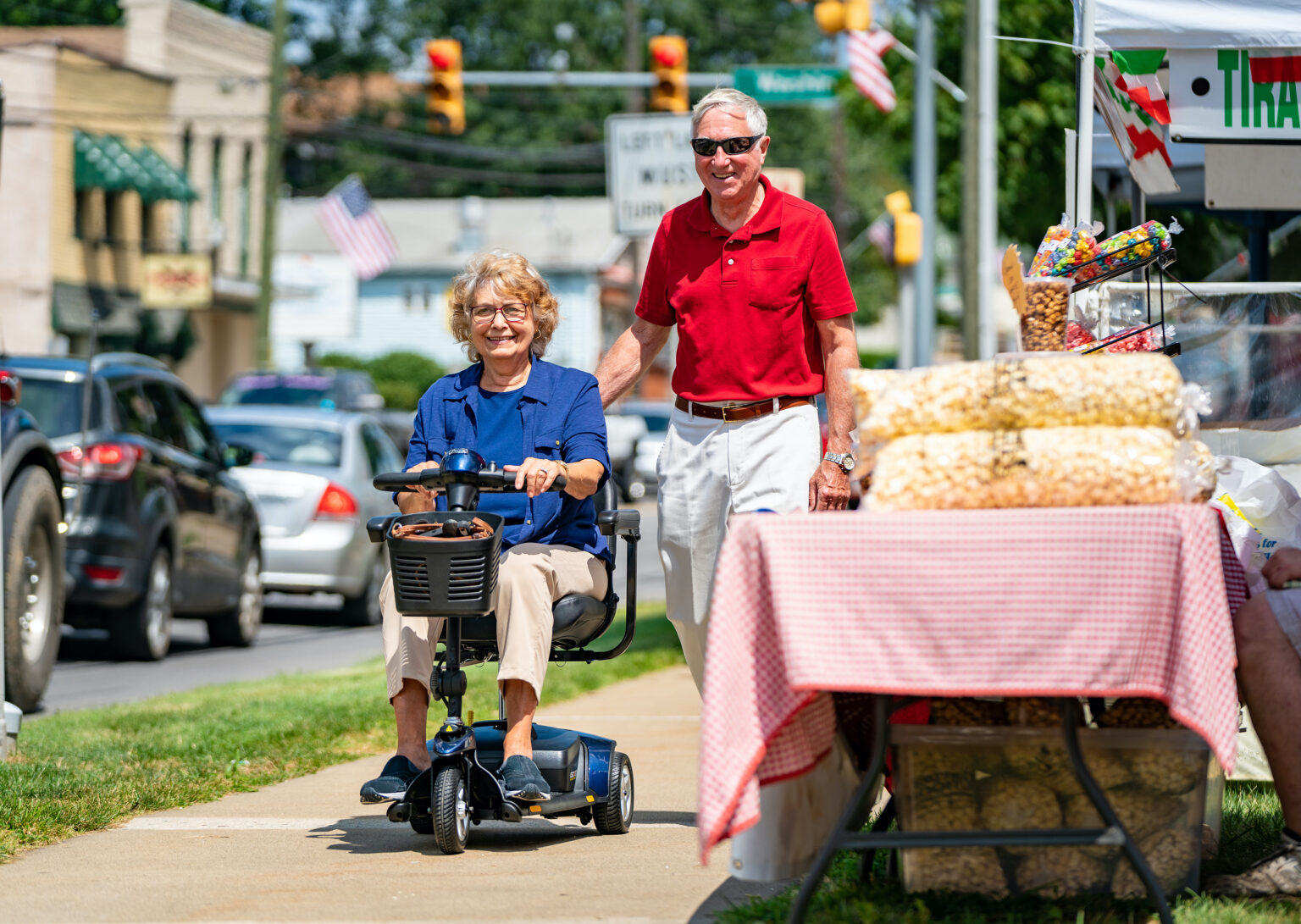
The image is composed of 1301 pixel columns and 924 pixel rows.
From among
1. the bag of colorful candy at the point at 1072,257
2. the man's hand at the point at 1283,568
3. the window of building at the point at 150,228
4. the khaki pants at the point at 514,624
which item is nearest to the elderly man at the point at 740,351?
the khaki pants at the point at 514,624

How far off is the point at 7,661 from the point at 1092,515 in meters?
6.19

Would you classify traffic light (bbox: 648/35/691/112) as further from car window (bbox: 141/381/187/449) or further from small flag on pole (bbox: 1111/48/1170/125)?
small flag on pole (bbox: 1111/48/1170/125)

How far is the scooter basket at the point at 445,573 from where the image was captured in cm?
519

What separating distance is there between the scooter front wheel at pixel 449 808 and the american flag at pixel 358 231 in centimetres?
3198

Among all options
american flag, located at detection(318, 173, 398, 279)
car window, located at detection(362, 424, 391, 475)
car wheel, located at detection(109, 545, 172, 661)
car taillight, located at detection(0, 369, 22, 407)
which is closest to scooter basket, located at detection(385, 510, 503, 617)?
car taillight, located at detection(0, 369, 22, 407)

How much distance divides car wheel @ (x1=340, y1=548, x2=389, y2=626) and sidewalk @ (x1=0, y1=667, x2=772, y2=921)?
28.8 feet

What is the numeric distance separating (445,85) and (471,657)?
17516 mm

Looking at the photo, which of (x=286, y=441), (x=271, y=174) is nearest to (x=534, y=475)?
(x=286, y=441)

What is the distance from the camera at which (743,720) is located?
390cm

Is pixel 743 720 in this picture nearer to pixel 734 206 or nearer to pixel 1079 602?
pixel 1079 602

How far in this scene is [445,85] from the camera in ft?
73.5

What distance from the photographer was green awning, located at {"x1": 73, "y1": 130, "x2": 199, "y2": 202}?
38.3 metres

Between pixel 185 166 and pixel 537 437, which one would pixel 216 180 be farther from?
pixel 537 437

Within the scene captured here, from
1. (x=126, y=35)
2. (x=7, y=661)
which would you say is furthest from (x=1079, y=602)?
(x=126, y=35)
